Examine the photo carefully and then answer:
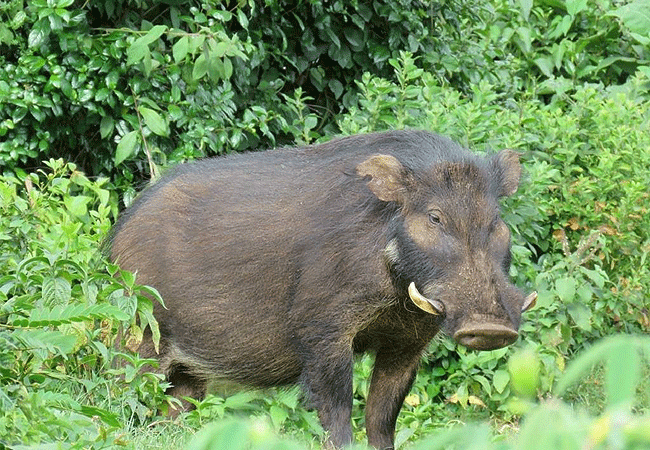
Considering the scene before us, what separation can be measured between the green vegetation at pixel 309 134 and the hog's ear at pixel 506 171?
28.0 inches

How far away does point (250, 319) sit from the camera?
548cm

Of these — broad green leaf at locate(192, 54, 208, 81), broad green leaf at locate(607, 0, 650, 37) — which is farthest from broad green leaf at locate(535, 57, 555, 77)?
broad green leaf at locate(192, 54, 208, 81)

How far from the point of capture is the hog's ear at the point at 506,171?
529 cm

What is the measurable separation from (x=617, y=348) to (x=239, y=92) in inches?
278

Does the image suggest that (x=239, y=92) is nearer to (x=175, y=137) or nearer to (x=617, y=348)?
(x=175, y=137)

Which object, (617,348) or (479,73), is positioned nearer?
(617,348)

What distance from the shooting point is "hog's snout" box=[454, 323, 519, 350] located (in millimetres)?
4418

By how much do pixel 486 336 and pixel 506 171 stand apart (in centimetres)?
110

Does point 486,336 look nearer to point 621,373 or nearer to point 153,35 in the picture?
point 153,35

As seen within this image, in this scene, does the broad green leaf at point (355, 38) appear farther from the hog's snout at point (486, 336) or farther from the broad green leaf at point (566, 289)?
the hog's snout at point (486, 336)

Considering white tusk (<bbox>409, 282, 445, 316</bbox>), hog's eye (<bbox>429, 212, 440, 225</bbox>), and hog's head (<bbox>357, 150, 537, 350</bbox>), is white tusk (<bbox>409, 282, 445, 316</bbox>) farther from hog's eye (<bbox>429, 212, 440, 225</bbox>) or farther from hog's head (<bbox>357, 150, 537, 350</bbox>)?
hog's eye (<bbox>429, 212, 440, 225</bbox>)

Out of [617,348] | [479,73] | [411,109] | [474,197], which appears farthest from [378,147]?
[617,348]

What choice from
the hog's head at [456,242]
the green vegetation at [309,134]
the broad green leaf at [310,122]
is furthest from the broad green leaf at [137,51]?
the hog's head at [456,242]

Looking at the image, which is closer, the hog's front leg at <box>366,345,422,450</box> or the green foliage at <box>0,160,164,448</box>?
the green foliage at <box>0,160,164,448</box>
